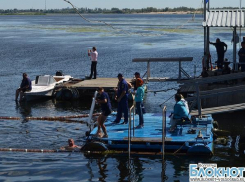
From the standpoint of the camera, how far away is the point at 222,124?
23641 millimetres

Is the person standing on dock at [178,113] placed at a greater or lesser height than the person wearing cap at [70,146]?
greater

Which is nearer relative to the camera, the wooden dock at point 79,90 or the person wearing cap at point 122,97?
the person wearing cap at point 122,97

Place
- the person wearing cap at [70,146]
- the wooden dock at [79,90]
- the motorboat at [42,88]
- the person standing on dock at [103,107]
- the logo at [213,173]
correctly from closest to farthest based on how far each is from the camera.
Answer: the logo at [213,173] < the person standing on dock at [103,107] < the person wearing cap at [70,146] < the motorboat at [42,88] < the wooden dock at [79,90]

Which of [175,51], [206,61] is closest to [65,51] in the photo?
[175,51]

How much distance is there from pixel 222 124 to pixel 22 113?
9.45 meters

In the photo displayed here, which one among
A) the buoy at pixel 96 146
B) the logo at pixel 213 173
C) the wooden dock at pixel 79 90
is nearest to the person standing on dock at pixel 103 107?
the buoy at pixel 96 146

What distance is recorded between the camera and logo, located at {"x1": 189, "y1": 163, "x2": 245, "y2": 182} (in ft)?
53.9

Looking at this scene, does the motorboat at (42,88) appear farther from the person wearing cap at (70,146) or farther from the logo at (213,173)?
the logo at (213,173)

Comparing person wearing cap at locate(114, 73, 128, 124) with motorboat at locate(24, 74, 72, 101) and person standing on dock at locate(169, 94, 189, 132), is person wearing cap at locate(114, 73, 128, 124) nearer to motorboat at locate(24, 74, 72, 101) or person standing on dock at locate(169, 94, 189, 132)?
person standing on dock at locate(169, 94, 189, 132)

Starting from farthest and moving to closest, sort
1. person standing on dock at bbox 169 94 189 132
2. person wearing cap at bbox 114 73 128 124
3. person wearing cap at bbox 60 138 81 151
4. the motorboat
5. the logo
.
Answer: the motorboat < person wearing cap at bbox 114 73 128 124 < person wearing cap at bbox 60 138 81 151 < person standing on dock at bbox 169 94 189 132 < the logo

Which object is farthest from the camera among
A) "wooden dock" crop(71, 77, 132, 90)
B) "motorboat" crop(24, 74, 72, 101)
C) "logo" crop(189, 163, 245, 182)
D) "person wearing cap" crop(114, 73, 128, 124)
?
"wooden dock" crop(71, 77, 132, 90)

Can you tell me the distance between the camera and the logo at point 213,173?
16438 mm

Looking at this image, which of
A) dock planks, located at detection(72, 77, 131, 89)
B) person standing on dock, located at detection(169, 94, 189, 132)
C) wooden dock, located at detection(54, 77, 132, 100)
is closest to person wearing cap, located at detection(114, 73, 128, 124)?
person standing on dock, located at detection(169, 94, 189, 132)

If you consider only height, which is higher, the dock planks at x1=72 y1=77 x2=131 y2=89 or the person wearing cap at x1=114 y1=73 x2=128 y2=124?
the person wearing cap at x1=114 y1=73 x2=128 y2=124
